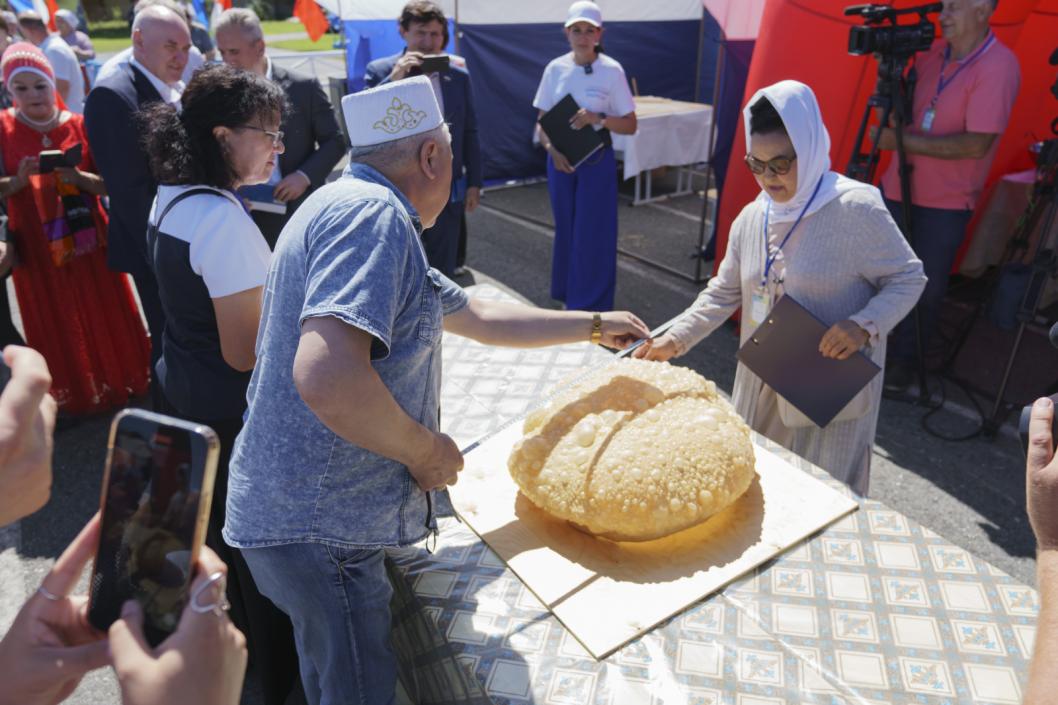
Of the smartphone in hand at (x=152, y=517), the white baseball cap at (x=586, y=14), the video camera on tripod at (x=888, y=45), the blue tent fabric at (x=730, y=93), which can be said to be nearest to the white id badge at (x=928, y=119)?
the video camera on tripod at (x=888, y=45)

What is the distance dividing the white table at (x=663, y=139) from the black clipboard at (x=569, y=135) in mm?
2361

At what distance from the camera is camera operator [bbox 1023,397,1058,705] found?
92cm

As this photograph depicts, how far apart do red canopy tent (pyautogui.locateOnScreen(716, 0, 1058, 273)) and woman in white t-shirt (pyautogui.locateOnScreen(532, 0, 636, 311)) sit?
91cm

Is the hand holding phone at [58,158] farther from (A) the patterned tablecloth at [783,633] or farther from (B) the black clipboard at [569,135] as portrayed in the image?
(A) the patterned tablecloth at [783,633]

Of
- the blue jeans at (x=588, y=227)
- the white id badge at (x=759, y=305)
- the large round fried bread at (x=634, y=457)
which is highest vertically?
the white id badge at (x=759, y=305)

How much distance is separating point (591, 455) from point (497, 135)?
27.2 ft

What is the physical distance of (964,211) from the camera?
4160mm

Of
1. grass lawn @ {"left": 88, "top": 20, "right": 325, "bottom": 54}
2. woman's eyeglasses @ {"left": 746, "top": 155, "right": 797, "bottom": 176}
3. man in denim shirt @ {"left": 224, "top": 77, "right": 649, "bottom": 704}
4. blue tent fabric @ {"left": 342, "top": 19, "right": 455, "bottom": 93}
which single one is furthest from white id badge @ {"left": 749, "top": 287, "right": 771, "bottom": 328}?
grass lawn @ {"left": 88, "top": 20, "right": 325, "bottom": 54}

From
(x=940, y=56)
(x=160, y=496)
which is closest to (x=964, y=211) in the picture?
(x=940, y=56)

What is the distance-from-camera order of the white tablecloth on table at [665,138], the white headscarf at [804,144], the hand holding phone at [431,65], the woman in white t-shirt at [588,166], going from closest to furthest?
the white headscarf at [804,144] → the hand holding phone at [431,65] → the woman in white t-shirt at [588,166] → the white tablecloth on table at [665,138]

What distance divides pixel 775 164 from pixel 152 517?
2.05 metres

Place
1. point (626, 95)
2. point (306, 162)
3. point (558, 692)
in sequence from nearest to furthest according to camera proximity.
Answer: point (558, 692), point (306, 162), point (626, 95)

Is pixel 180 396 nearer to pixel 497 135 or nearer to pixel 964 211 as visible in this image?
pixel 964 211

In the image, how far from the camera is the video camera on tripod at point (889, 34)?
3.53 meters
